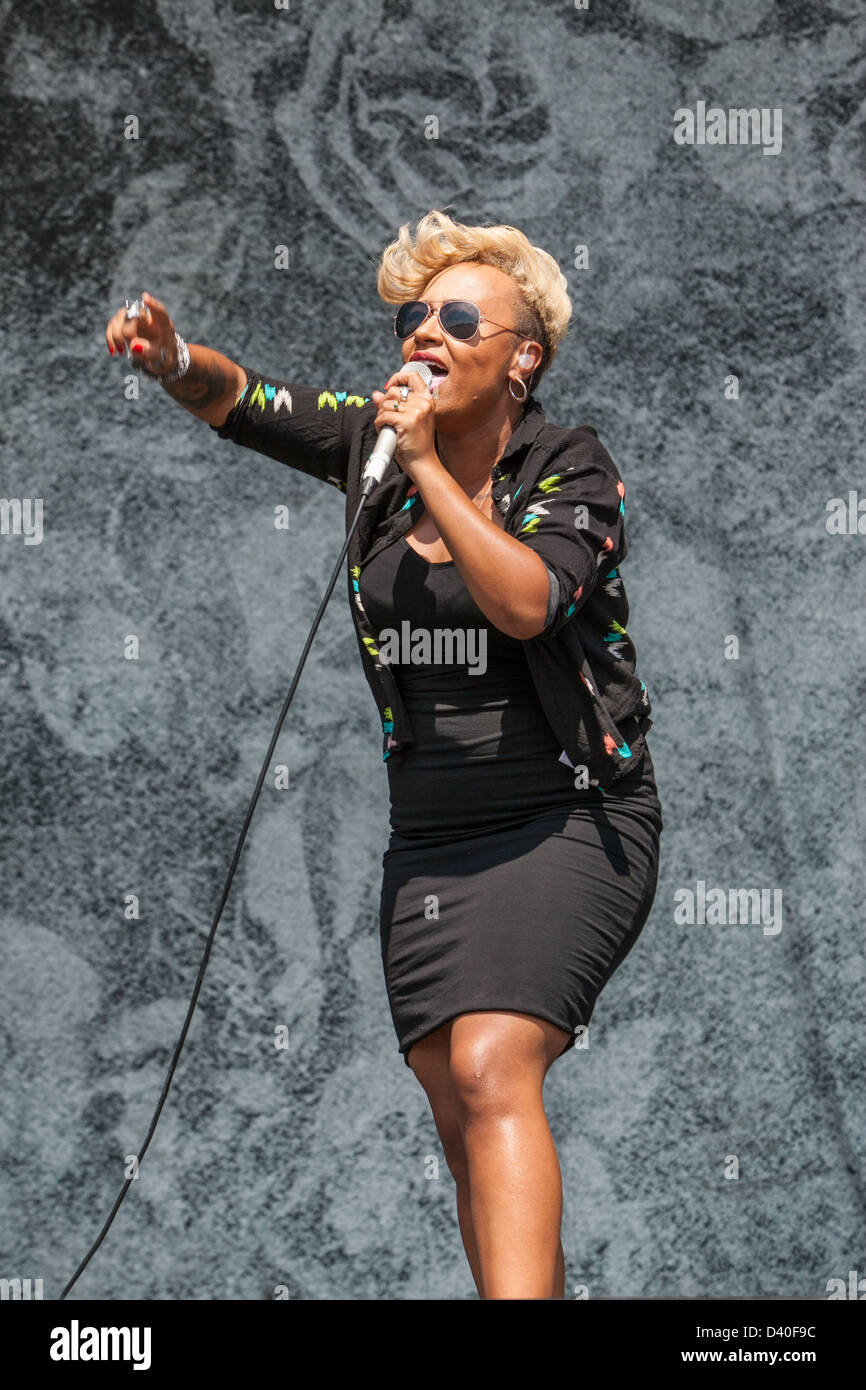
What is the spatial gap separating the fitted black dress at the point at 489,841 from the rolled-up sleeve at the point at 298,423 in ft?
0.68

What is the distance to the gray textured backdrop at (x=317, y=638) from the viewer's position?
276 centimetres

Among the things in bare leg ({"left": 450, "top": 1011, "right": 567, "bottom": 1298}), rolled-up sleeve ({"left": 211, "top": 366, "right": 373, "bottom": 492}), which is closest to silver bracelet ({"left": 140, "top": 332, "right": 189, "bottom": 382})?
rolled-up sleeve ({"left": 211, "top": 366, "right": 373, "bottom": 492})

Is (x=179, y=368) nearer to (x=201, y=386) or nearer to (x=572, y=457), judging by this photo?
(x=201, y=386)

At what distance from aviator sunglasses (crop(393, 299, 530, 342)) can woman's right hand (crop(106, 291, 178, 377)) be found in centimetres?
28

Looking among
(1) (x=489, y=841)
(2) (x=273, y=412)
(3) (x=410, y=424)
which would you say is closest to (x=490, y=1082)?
(1) (x=489, y=841)

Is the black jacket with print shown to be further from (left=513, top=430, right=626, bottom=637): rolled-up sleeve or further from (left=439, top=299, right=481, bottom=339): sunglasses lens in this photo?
(left=439, top=299, right=481, bottom=339): sunglasses lens

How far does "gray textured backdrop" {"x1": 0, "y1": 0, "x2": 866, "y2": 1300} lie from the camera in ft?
9.06

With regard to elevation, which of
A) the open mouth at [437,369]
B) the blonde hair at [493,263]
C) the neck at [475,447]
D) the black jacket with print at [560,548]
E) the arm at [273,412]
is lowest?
the black jacket with print at [560,548]

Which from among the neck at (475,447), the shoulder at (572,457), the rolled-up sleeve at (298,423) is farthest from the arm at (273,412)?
the shoulder at (572,457)

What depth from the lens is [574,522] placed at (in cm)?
170

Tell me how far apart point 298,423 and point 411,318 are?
0.23m

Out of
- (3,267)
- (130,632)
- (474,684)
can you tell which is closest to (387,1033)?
(130,632)

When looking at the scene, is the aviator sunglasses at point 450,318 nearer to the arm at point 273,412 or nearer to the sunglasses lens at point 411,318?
the sunglasses lens at point 411,318

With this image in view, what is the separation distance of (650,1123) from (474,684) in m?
1.32
